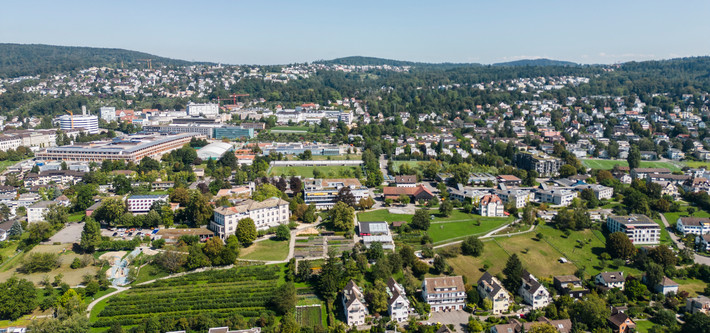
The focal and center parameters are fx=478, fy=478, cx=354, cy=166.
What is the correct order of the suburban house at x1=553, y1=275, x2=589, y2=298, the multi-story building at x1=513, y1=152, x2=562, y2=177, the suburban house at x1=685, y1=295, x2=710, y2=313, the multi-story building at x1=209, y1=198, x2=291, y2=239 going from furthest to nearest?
the multi-story building at x1=513, y1=152, x2=562, y2=177, the multi-story building at x1=209, y1=198, x2=291, y2=239, the suburban house at x1=553, y1=275, x2=589, y2=298, the suburban house at x1=685, y1=295, x2=710, y2=313

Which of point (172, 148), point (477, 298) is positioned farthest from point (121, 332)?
point (172, 148)

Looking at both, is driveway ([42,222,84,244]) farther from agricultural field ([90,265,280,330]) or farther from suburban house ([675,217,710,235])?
suburban house ([675,217,710,235])

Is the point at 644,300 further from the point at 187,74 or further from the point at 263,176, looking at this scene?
the point at 187,74

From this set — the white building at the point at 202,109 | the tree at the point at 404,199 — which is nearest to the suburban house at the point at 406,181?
the tree at the point at 404,199

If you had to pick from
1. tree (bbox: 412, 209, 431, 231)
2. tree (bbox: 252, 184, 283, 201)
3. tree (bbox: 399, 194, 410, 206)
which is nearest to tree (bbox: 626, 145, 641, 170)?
tree (bbox: 399, 194, 410, 206)

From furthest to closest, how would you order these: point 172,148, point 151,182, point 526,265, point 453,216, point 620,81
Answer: point 620,81 < point 172,148 < point 151,182 < point 453,216 < point 526,265

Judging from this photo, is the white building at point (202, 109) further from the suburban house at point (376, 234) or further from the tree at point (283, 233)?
the suburban house at point (376, 234)

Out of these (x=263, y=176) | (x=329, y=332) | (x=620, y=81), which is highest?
(x=620, y=81)
